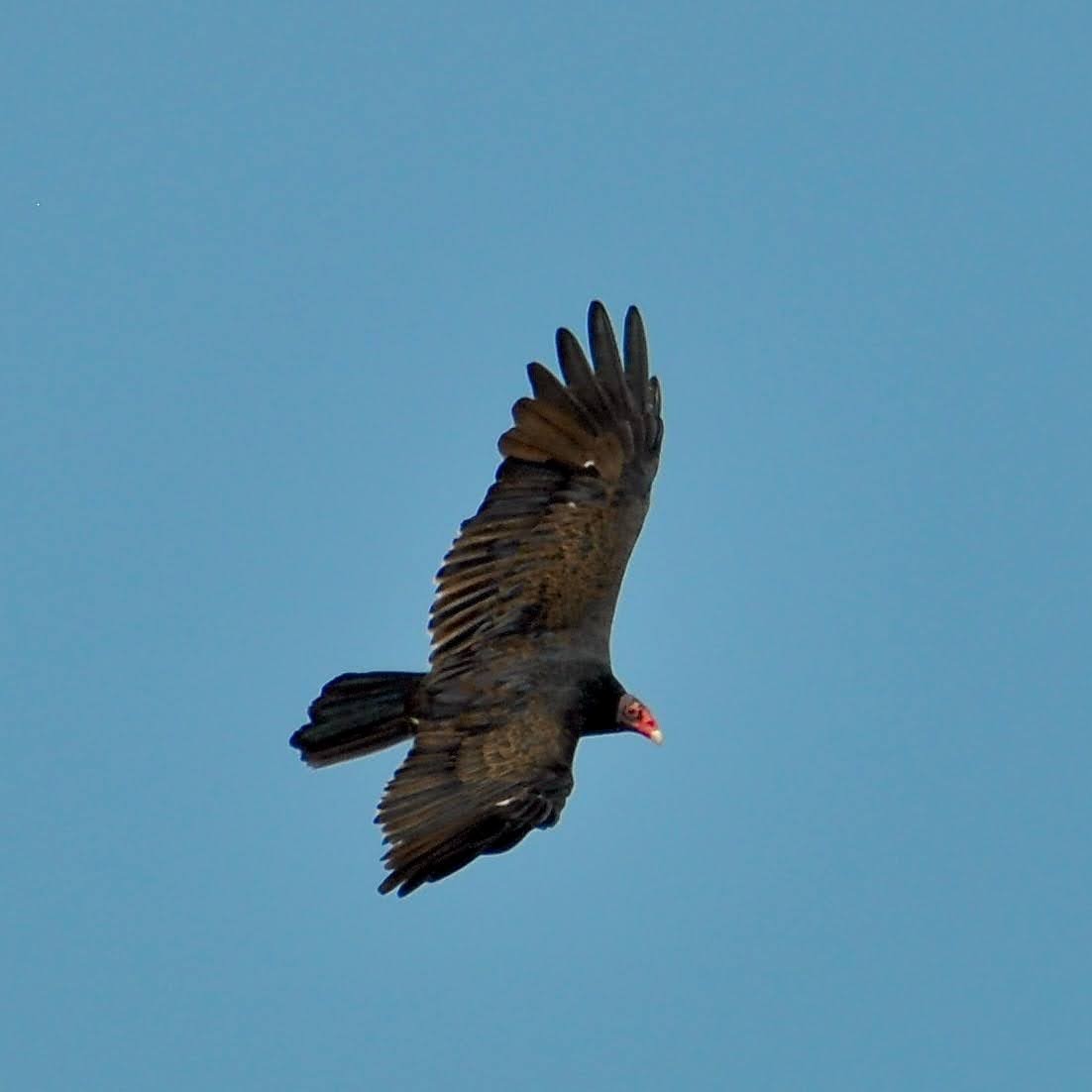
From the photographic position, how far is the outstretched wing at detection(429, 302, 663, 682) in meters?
12.6

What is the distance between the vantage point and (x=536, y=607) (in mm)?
12625

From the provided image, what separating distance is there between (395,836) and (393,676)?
1.30 m

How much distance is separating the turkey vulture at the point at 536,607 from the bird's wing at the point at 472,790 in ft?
0.04

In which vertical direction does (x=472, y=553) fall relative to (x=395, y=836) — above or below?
above

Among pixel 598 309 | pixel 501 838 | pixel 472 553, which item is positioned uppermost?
pixel 598 309

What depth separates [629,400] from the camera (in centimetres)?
1291

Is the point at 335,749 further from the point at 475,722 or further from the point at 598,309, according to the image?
the point at 598,309

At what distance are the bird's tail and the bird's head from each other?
110 centimetres

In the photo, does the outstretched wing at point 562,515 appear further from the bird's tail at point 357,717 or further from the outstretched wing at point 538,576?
the bird's tail at point 357,717

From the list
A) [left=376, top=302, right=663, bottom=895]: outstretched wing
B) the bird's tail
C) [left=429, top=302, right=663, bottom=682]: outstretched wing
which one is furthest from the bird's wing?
[left=429, top=302, right=663, bottom=682]: outstretched wing

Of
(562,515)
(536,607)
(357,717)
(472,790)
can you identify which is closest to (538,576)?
(536,607)

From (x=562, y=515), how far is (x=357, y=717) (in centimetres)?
155

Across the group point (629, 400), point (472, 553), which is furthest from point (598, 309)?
point (472, 553)

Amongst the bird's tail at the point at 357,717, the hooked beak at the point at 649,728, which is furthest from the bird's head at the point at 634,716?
the bird's tail at the point at 357,717
